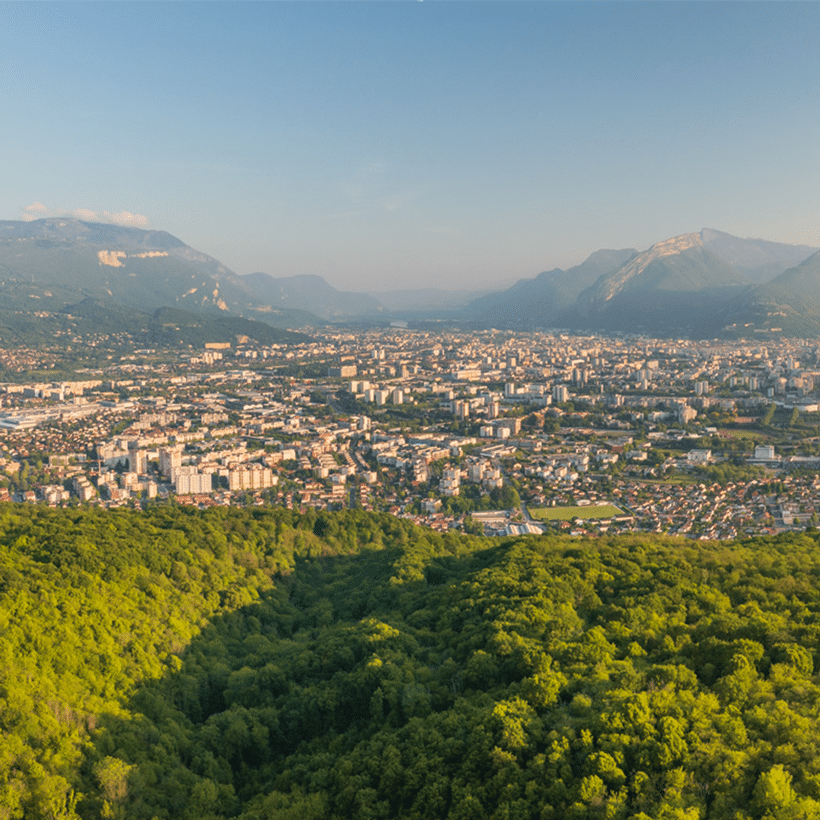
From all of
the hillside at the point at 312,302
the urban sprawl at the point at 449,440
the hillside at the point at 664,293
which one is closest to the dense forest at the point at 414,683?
the urban sprawl at the point at 449,440

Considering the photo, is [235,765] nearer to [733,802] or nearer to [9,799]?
[9,799]

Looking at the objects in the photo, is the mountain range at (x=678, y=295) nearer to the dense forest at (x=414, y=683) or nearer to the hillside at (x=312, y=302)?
the hillside at (x=312, y=302)

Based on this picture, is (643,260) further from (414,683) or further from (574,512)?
(414,683)

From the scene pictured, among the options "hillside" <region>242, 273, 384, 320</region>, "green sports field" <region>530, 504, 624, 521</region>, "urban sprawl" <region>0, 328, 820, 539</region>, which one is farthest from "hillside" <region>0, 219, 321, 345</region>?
"green sports field" <region>530, 504, 624, 521</region>

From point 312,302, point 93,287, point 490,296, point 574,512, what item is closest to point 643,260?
point 490,296

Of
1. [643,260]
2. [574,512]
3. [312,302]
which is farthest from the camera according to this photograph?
[312,302]

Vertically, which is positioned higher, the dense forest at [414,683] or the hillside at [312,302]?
the hillside at [312,302]

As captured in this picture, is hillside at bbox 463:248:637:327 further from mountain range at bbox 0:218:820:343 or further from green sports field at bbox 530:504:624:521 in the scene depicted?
green sports field at bbox 530:504:624:521

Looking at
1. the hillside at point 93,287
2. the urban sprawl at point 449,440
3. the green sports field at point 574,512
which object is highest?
the hillside at point 93,287
